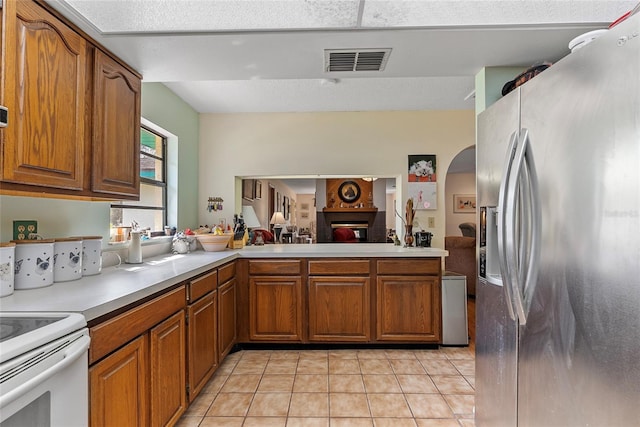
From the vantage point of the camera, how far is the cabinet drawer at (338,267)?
2998 millimetres

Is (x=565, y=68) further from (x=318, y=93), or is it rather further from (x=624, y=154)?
(x=318, y=93)

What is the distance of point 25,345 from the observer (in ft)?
2.88

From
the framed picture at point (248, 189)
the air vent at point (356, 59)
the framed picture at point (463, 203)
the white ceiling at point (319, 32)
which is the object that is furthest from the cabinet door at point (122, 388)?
the framed picture at point (463, 203)

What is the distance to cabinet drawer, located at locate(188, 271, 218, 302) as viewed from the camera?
2.04m

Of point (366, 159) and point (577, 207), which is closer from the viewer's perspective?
point (577, 207)

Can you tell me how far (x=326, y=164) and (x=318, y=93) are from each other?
0.84 m

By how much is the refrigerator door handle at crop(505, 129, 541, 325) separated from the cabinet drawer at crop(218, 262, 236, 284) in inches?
78.4

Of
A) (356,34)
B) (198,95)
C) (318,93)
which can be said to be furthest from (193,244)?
(356,34)

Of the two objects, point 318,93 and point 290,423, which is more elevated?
point 318,93

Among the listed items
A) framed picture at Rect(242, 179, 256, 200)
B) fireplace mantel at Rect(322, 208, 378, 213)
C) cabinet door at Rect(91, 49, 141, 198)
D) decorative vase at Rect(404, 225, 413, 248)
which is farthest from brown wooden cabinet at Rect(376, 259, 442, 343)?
fireplace mantel at Rect(322, 208, 378, 213)

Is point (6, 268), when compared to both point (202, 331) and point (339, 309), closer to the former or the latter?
point (202, 331)

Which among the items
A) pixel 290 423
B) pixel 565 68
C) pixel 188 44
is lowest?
pixel 290 423

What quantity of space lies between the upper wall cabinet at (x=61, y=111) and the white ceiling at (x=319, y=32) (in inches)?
6.0

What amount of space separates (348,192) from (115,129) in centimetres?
536
